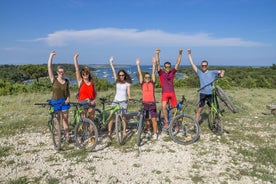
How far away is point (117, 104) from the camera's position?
21.3ft

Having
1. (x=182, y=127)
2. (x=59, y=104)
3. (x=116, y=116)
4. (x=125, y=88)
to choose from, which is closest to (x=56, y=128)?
(x=59, y=104)

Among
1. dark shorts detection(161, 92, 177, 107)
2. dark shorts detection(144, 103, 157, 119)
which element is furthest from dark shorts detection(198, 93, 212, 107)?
dark shorts detection(144, 103, 157, 119)

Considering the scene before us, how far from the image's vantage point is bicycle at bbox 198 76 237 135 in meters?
6.93

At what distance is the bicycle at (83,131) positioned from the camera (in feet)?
19.8

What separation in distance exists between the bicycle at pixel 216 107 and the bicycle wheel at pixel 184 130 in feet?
3.16

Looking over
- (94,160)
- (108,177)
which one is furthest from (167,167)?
(94,160)

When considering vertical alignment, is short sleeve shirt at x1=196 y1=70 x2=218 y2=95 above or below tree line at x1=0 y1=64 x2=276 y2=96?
above

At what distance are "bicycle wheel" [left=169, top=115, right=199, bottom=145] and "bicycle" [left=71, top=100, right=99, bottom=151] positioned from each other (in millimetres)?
2191

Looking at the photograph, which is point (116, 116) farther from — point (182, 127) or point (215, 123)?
point (215, 123)

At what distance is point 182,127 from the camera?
6.86 metres

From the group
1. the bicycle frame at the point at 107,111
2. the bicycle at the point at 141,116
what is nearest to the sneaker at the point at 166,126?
the bicycle at the point at 141,116

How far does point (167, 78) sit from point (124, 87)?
52.9 inches

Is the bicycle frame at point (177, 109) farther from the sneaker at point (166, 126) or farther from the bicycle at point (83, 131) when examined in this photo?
the bicycle at point (83, 131)

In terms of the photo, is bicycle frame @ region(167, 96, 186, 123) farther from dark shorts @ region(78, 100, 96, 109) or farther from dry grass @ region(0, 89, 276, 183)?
dark shorts @ region(78, 100, 96, 109)
